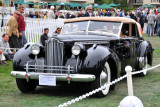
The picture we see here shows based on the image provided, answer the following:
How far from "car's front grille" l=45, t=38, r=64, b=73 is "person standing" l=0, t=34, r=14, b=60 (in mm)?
5782

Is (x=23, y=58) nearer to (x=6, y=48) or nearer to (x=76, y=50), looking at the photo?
(x=76, y=50)

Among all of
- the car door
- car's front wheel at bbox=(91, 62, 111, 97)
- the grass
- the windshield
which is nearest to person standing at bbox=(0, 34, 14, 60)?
the grass

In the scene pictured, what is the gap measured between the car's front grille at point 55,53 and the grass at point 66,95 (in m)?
0.69

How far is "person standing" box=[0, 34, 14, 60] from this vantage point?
12220mm

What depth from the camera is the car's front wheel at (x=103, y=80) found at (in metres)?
6.54

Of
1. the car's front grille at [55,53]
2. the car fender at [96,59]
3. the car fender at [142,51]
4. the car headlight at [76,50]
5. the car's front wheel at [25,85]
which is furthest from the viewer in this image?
the car fender at [142,51]

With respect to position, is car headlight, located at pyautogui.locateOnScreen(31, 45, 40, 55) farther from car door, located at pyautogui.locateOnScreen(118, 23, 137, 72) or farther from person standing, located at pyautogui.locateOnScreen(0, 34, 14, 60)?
person standing, located at pyautogui.locateOnScreen(0, 34, 14, 60)

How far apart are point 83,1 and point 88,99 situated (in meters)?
92.6

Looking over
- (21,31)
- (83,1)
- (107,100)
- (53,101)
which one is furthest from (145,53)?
(83,1)

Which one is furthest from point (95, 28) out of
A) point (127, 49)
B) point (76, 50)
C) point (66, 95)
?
point (66, 95)

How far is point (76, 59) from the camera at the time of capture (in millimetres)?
6621

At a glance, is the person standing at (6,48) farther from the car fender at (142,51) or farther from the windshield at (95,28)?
the car fender at (142,51)

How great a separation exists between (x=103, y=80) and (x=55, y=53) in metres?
1.10

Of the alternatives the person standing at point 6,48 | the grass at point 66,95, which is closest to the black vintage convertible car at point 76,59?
the grass at point 66,95
